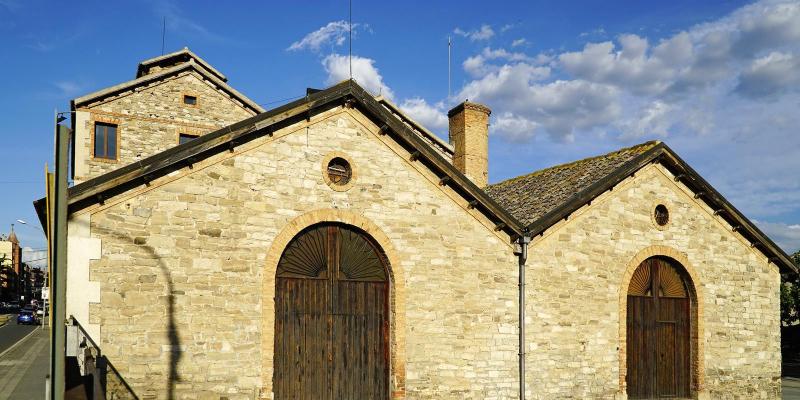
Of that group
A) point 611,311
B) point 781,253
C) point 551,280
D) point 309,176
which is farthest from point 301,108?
point 781,253

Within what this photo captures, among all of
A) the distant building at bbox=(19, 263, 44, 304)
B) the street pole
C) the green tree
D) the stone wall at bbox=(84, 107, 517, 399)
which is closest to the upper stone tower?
the stone wall at bbox=(84, 107, 517, 399)

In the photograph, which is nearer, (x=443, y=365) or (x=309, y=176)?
(x=309, y=176)

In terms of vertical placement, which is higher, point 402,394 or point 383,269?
point 383,269

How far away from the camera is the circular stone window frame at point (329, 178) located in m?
12.4

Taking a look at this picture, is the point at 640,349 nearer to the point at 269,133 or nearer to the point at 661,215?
the point at 661,215

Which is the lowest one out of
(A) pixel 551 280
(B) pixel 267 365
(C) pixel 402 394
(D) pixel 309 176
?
(C) pixel 402 394

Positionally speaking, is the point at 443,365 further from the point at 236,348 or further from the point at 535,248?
the point at 236,348

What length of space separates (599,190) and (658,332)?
4.01 metres

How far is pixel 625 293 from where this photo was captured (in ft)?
50.2

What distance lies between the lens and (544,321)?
14211mm

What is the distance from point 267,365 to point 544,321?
243 inches

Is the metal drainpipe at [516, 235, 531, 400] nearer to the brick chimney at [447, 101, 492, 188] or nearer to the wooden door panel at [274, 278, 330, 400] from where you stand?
the wooden door panel at [274, 278, 330, 400]

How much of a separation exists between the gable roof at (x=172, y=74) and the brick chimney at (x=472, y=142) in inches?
318

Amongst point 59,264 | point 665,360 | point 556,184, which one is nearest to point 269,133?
point 59,264
